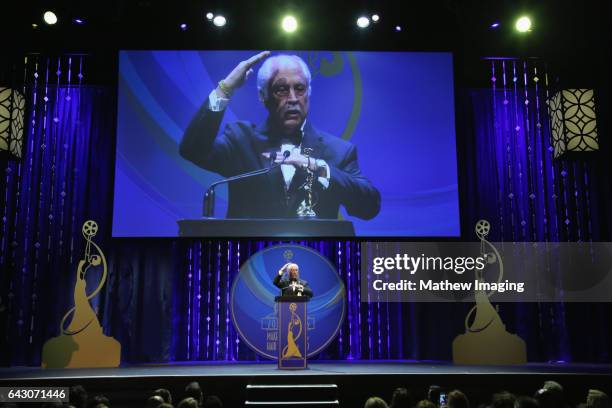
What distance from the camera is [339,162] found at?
7.12 m

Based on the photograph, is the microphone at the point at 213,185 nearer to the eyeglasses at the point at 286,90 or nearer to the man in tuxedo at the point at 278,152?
the man in tuxedo at the point at 278,152

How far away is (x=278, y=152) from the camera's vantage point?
7.12 metres

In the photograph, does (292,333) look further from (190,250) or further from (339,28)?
(339,28)

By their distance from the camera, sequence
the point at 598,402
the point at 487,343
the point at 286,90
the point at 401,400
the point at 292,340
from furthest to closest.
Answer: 1. the point at 286,90
2. the point at 487,343
3. the point at 292,340
4. the point at 401,400
5. the point at 598,402

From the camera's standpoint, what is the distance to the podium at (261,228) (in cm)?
695

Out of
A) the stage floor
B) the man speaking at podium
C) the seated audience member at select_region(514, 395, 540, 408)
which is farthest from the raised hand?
the seated audience member at select_region(514, 395, 540, 408)

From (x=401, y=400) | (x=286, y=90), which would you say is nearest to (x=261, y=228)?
(x=286, y=90)

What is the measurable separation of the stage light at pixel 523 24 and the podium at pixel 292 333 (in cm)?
376

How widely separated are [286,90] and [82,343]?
3.66 meters

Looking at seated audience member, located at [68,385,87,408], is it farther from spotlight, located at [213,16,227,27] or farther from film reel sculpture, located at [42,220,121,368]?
spotlight, located at [213,16,227,27]

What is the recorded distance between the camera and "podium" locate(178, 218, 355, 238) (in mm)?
6945

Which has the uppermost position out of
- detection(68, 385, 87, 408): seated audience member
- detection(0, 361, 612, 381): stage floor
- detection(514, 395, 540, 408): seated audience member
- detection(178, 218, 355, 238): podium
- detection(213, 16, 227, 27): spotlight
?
detection(213, 16, 227, 27): spotlight

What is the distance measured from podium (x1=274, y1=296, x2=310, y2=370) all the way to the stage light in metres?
3.76

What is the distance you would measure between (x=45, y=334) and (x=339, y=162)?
400cm
